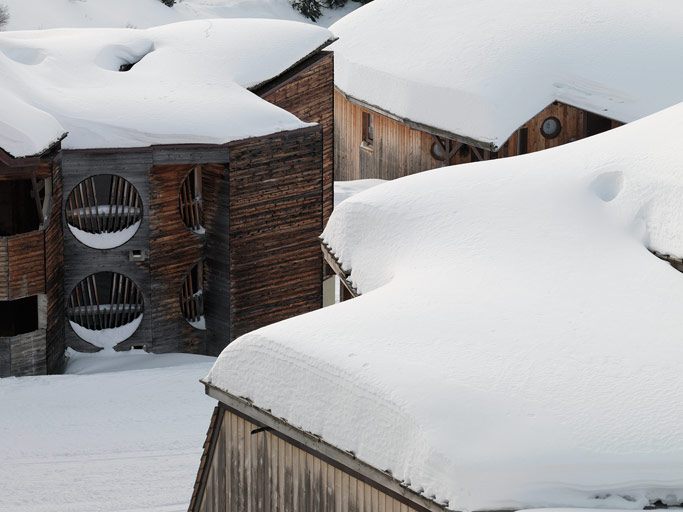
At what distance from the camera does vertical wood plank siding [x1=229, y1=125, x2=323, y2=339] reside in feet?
81.2

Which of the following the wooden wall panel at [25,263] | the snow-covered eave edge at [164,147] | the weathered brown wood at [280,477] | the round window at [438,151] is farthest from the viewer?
the round window at [438,151]

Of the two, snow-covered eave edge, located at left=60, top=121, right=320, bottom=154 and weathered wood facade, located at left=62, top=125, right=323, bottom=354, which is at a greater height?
snow-covered eave edge, located at left=60, top=121, right=320, bottom=154

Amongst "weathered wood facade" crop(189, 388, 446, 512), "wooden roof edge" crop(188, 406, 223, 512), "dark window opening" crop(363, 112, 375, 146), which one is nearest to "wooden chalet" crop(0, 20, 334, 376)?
"dark window opening" crop(363, 112, 375, 146)

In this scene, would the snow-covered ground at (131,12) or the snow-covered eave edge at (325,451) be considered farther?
the snow-covered ground at (131,12)

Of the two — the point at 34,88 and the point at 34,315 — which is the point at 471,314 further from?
the point at 34,88

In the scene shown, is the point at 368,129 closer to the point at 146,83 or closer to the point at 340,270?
the point at 146,83

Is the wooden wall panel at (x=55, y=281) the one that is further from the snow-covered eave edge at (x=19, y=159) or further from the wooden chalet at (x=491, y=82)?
the wooden chalet at (x=491, y=82)

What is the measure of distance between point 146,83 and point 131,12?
2839 centimetres

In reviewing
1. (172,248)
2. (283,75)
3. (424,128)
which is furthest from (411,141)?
(172,248)

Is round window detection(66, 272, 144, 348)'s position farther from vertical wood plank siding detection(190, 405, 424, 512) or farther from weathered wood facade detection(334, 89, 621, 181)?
vertical wood plank siding detection(190, 405, 424, 512)

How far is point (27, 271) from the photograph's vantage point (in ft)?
76.2

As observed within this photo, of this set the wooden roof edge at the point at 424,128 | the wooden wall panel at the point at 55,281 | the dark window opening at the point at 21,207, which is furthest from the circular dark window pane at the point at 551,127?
the dark window opening at the point at 21,207

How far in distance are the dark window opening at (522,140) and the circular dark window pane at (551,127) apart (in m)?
0.36

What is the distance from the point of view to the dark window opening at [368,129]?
33.5m
